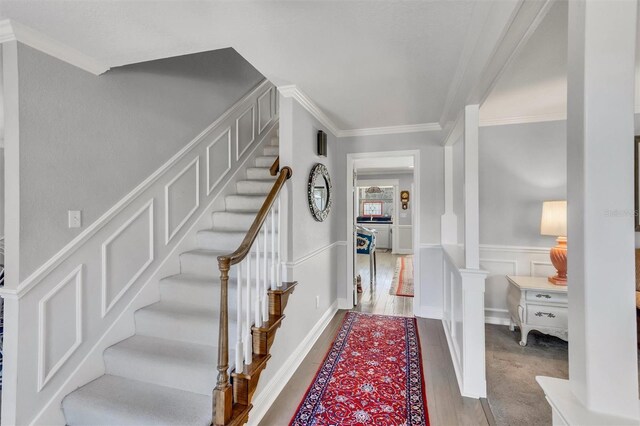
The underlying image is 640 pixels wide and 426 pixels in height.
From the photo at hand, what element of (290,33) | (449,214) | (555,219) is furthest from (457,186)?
(290,33)

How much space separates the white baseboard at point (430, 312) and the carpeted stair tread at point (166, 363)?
8.50ft

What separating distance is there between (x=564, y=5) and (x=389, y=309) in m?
3.38

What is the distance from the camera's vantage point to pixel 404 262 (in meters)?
7.26

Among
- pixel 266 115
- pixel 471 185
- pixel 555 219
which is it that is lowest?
pixel 555 219

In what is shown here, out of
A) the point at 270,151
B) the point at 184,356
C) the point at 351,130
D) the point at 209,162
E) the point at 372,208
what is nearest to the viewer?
the point at 184,356

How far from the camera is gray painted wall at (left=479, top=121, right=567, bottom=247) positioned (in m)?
3.15

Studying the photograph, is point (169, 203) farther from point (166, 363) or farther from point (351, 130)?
point (351, 130)

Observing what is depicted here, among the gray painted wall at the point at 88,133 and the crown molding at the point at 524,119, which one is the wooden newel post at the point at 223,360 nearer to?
the gray painted wall at the point at 88,133

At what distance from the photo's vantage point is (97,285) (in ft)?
6.43

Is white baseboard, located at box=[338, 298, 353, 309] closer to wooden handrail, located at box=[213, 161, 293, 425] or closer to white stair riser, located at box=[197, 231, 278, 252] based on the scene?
white stair riser, located at box=[197, 231, 278, 252]

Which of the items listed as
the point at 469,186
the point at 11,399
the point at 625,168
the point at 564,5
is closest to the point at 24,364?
the point at 11,399

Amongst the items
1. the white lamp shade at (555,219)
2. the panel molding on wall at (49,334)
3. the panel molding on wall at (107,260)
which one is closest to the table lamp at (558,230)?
the white lamp shade at (555,219)

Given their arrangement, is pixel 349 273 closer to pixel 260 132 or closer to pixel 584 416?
pixel 260 132

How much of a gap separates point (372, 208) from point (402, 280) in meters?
5.16
